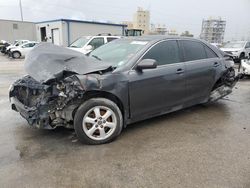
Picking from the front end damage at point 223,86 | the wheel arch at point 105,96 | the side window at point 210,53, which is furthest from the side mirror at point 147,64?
the front end damage at point 223,86

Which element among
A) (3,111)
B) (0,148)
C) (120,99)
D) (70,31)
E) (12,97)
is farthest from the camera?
(70,31)

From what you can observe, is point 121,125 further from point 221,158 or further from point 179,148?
point 221,158

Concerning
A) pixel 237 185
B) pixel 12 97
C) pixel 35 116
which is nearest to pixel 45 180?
pixel 35 116

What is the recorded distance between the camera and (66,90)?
3189 millimetres

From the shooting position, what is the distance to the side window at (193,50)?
4.44m

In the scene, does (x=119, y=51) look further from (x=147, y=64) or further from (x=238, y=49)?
(x=238, y=49)

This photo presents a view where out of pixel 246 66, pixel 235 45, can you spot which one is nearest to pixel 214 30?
pixel 235 45

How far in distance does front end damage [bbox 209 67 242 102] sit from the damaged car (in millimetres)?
602

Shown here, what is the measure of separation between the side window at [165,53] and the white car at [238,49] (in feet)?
42.5

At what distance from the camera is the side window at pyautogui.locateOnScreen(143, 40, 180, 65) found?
12.9 ft

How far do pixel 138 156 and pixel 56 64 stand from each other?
5.79 feet

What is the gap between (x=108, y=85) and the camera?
11.1 feet

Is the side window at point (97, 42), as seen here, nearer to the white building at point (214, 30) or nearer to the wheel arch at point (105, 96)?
the wheel arch at point (105, 96)

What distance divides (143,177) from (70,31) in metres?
25.4
